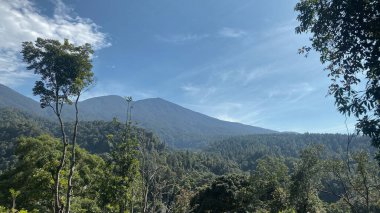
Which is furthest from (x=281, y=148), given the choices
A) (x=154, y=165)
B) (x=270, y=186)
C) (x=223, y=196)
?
(x=154, y=165)

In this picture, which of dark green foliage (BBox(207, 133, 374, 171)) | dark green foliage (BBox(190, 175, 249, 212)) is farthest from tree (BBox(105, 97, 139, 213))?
dark green foliage (BBox(207, 133, 374, 171))

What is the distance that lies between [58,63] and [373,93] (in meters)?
10.7

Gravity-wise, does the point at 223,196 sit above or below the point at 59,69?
below

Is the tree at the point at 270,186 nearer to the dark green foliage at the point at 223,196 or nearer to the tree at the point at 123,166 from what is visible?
the dark green foliage at the point at 223,196

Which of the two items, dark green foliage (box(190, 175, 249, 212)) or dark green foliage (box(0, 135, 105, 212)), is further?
dark green foliage (box(190, 175, 249, 212))

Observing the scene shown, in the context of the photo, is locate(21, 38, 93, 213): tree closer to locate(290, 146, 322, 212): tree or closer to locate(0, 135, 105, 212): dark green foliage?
locate(0, 135, 105, 212): dark green foliage

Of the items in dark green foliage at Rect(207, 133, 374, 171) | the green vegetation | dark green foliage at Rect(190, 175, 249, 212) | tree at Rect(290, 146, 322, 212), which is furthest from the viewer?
dark green foliage at Rect(207, 133, 374, 171)

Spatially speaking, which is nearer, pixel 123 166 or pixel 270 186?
pixel 123 166

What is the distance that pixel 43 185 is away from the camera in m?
15.4

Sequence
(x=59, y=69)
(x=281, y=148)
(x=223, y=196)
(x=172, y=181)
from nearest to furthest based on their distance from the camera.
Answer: (x=59, y=69)
(x=172, y=181)
(x=223, y=196)
(x=281, y=148)

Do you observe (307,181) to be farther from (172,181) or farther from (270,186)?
(172,181)

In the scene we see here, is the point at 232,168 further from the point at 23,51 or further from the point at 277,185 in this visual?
the point at 23,51

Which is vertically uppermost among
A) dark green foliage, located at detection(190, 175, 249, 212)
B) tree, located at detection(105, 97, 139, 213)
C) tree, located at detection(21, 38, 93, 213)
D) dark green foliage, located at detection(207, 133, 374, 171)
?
dark green foliage, located at detection(207, 133, 374, 171)

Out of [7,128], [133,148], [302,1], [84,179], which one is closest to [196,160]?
[7,128]
